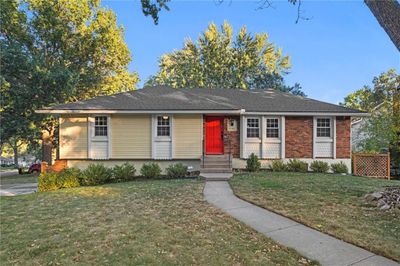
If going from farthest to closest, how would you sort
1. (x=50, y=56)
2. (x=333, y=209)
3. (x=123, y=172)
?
(x=50, y=56) < (x=123, y=172) < (x=333, y=209)

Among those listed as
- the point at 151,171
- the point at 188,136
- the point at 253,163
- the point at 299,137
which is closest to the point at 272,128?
the point at 299,137

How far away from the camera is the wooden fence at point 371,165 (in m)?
14.1

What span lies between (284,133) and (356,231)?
960 centimetres

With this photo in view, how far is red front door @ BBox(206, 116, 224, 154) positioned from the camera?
47.1ft

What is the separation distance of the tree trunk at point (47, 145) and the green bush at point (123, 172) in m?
12.5

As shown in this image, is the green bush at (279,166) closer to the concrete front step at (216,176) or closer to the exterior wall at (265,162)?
the exterior wall at (265,162)

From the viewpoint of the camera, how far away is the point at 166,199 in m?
7.54

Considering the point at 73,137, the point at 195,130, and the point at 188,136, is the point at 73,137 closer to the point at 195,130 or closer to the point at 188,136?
the point at 188,136

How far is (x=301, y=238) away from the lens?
461 centimetres

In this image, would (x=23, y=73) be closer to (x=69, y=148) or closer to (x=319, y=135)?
(x=69, y=148)

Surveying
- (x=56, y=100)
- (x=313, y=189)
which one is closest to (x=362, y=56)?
(x=313, y=189)

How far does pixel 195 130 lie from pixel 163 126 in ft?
5.10

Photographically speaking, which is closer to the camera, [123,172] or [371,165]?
[123,172]

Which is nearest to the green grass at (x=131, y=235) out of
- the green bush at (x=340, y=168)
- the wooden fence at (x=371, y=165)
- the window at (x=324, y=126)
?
the green bush at (x=340, y=168)
